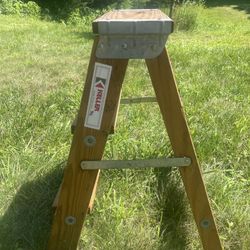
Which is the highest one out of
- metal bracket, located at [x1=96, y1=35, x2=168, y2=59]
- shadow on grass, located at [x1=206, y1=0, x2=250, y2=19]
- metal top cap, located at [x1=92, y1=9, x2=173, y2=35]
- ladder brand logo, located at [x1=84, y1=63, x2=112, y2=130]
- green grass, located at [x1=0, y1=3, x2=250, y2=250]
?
metal top cap, located at [x1=92, y1=9, x2=173, y2=35]

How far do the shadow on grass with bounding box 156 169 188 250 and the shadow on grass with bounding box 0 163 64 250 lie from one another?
24.7 inches

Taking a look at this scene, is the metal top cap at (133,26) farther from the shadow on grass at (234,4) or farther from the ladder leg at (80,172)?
the shadow on grass at (234,4)

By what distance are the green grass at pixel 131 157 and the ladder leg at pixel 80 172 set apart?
18 centimetres

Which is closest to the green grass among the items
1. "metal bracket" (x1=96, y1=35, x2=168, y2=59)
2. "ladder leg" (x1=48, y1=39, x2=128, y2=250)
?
"ladder leg" (x1=48, y1=39, x2=128, y2=250)

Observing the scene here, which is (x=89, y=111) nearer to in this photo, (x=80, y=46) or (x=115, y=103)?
(x=115, y=103)

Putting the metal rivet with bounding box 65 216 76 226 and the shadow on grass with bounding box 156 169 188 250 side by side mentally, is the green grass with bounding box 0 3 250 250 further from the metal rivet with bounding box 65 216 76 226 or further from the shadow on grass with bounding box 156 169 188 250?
the metal rivet with bounding box 65 216 76 226

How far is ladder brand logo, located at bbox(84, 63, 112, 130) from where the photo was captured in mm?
1774

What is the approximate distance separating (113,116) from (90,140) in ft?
0.48

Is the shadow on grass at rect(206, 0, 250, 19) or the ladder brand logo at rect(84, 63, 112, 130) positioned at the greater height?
the ladder brand logo at rect(84, 63, 112, 130)

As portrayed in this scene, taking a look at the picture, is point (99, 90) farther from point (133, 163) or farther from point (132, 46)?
point (133, 163)

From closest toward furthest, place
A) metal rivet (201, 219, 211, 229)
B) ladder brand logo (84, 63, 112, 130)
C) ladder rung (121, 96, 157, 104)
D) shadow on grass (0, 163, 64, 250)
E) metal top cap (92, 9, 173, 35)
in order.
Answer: metal top cap (92, 9, 173, 35)
ladder brand logo (84, 63, 112, 130)
metal rivet (201, 219, 211, 229)
shadow on grass (0, 163, 64, 250)
ladder rung (121, 96, 157, 104)

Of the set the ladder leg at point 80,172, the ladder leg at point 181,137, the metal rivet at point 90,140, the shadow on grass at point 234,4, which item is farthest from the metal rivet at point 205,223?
the shadow on grass at point 234,4

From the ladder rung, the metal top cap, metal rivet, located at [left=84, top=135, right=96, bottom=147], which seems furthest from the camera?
the ladder rung

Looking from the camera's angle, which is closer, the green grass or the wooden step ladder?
the wooden step ladder
